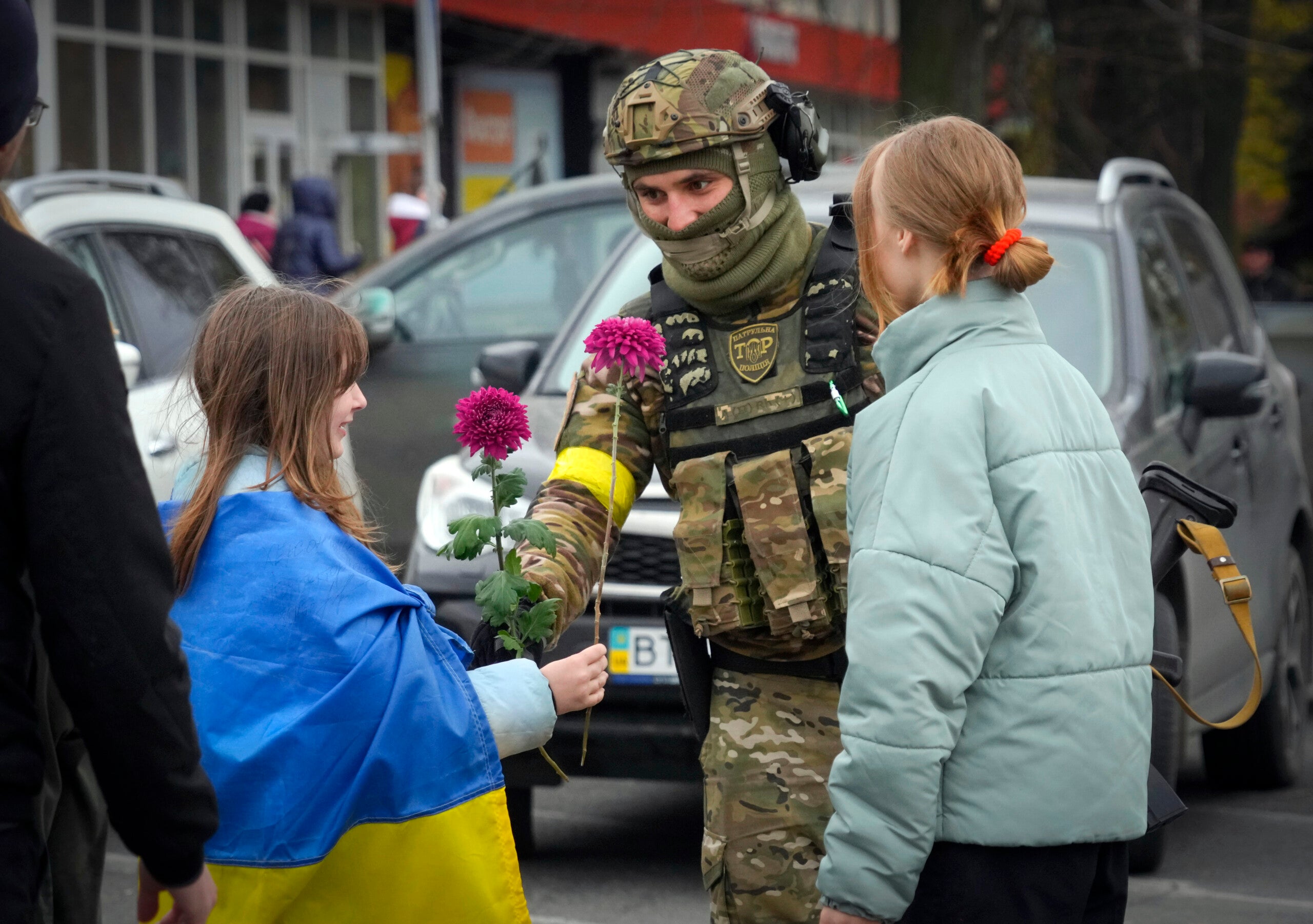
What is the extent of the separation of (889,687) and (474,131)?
21.6 m

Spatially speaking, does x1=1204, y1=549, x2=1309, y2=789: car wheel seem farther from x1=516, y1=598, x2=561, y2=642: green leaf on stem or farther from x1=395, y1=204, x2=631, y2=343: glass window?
x1=516, y1=598, x2=561, y2=642: green leaf on stem

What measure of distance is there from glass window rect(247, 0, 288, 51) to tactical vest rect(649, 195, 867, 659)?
57.4ft

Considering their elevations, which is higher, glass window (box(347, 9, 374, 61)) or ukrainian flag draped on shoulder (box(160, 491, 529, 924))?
glass window (box(347, 9, 374, 61))

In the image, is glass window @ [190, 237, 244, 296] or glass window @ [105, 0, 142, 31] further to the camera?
glass window @ [105, 0, 142, 31]

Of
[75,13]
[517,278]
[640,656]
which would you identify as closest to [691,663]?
[640,656]

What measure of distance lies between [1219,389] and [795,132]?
2379mm

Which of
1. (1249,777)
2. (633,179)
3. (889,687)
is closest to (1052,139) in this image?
(1249,777)

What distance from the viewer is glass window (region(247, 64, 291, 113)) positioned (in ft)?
63.6

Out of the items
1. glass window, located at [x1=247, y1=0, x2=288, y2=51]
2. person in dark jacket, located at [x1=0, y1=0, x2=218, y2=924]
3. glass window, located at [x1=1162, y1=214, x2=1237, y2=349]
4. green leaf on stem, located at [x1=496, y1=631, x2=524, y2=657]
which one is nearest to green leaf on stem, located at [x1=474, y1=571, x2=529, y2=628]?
green leaf on stem, located at [x1=496, y1=631, x2=524, y2=657]

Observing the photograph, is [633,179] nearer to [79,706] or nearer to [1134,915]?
[79,706]

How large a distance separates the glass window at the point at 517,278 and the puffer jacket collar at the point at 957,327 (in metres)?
5.11

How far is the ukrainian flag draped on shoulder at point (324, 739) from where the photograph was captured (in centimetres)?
225

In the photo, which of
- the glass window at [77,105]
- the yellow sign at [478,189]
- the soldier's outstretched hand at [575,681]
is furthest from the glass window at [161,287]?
the yellow sign at [478,189]

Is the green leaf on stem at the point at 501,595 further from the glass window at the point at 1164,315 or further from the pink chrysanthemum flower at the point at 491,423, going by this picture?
the glass window at the point at 1164,315
